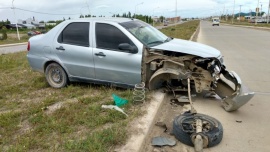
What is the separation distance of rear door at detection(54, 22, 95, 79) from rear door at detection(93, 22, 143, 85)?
7.9 inches

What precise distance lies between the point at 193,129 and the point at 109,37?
284 cm

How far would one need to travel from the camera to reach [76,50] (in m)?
6.05

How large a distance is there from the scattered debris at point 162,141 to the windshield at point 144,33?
2319 mm

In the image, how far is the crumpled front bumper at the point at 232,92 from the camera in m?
4.73

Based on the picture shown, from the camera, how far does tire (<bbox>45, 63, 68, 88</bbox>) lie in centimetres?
649

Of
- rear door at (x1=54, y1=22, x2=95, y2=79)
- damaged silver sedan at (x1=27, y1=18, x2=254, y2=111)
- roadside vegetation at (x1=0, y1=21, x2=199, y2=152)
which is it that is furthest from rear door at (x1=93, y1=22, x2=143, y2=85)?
roadside vegetation at (x1=0, y1=21, x2=199, y2=152)

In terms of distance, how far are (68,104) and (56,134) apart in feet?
4.21

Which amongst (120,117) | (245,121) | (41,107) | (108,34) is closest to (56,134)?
(120,117)

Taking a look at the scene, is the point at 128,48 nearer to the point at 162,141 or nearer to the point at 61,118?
the point at 61,118

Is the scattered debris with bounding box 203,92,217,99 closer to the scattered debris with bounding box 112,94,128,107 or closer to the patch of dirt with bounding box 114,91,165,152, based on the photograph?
the patch of dirt with bounding box 114,91,165,152

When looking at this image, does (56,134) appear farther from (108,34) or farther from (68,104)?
(108,34)

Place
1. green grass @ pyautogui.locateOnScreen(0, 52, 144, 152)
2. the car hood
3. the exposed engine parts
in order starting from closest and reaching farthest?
green grass @ pyautogui.locateOnScreen(0, 52, 144, 152)
the exposed engine parts
the car hood

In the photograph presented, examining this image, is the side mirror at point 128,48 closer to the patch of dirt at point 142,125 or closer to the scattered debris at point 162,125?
the patch of dirt at point 142,125

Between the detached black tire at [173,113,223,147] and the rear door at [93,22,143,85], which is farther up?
the rear door at [93,22,143,85]
